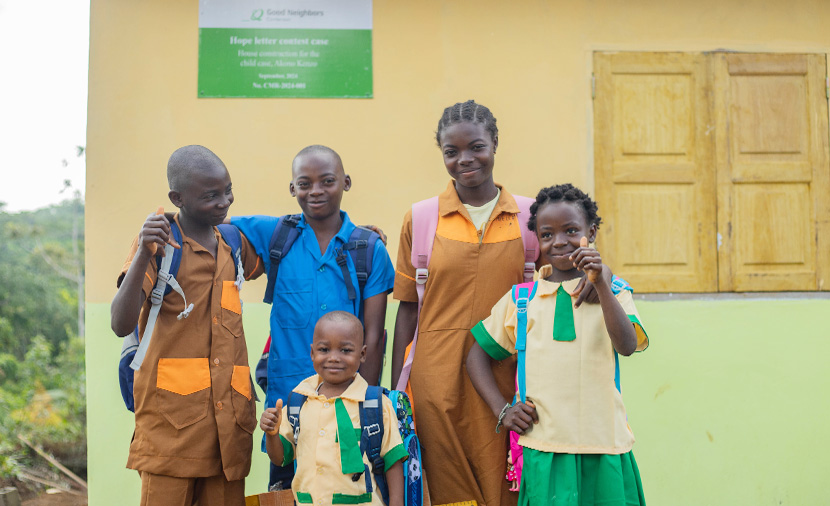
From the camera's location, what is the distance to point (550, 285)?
2287 millimetres

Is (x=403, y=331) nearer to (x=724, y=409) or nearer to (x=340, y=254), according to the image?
(x=340, y=254)

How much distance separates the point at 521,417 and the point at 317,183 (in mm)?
1158

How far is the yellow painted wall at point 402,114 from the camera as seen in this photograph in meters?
4.02

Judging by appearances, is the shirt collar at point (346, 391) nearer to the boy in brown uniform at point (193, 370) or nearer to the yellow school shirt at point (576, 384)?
the boy in brown uniform at point (193, 370)

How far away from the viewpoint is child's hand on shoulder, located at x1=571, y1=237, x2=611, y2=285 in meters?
2.03

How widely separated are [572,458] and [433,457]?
587 millimetres

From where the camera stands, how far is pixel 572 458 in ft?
6.98

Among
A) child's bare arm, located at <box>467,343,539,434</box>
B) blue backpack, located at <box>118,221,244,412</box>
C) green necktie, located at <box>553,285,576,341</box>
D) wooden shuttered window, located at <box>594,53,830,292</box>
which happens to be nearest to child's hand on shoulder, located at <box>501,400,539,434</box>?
child's bare arm, located at <box>467,343,539,434</box>

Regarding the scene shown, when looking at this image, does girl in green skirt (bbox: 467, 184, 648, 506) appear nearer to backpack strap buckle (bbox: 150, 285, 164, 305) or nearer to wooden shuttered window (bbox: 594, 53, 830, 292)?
backpack strap buckle (bbox: 150, 285, 164, 305)

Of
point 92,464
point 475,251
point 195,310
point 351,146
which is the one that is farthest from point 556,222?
point 92,464

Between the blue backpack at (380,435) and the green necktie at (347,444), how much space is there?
3cm

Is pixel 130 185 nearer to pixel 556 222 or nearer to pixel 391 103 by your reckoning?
pixel 391 103

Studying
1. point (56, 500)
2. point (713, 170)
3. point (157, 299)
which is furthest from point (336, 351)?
point (56, 500)

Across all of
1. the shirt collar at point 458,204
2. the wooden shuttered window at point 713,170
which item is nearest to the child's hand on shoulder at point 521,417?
the shirt collar at point 458,204
